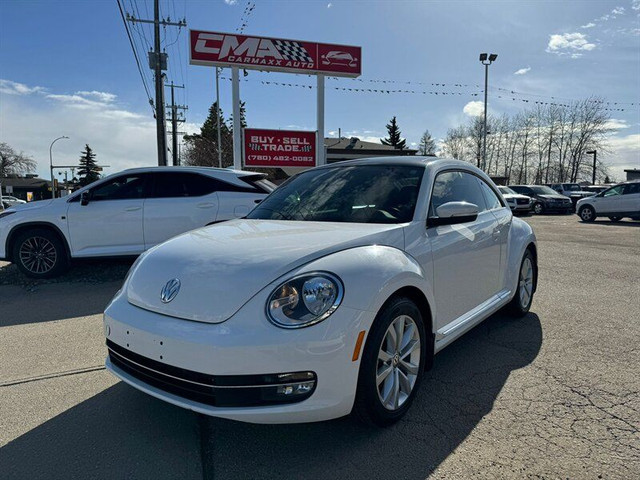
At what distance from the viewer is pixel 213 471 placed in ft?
7.02

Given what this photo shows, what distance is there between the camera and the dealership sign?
540 inches

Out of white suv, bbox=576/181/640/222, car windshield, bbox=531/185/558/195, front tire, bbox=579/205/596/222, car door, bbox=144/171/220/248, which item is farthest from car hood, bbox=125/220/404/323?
car windshield, bbox=531/185/558/195

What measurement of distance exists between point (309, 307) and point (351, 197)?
1378mm

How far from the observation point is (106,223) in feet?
20.8

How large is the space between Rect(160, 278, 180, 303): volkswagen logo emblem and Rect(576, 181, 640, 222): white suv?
2020 centimetres

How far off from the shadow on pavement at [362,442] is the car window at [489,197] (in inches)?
66.0

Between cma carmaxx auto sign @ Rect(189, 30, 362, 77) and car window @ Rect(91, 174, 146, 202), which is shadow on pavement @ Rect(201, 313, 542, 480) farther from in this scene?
cma carmaxx auto sign @ Rect(189, 30, 362, 77)

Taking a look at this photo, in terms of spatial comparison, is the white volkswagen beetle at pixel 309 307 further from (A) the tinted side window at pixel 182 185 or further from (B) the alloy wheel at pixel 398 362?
(A) the tinted side window at pixel 182 185

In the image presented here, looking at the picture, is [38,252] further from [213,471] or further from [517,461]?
[517,461]

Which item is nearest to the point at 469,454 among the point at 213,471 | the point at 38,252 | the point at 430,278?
the point at 430,278

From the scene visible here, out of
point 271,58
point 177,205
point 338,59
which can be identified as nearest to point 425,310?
point 177,205

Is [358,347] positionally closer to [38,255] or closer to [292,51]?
[38,255]

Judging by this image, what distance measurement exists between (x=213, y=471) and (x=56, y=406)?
1.39m

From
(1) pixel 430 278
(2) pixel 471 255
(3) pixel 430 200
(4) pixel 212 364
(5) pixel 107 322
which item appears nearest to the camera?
(4) pixel 212 364
